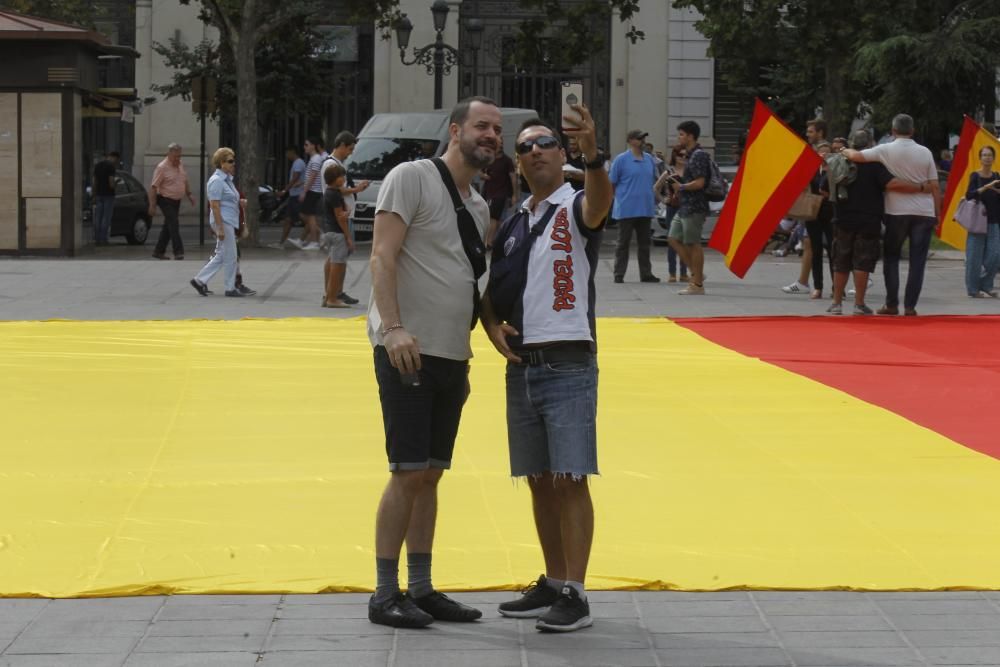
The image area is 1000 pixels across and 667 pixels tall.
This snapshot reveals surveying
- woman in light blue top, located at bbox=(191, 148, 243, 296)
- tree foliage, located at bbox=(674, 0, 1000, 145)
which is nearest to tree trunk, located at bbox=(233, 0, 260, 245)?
tree foliage, located at bbox=(674, 0, 1000, 145)

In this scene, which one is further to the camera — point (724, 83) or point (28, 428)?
point (724, 83)

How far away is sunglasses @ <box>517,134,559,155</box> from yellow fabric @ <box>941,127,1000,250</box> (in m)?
12.8

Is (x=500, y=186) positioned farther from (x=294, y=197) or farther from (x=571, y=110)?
(x=571, y=110)

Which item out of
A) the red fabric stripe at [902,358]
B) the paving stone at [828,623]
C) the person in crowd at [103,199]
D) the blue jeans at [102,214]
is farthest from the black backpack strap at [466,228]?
the blue jeans at [102,214]

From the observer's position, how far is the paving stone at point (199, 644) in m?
5.14

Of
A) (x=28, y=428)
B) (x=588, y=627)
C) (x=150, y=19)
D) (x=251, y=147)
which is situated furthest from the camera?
(x=150, y=19)

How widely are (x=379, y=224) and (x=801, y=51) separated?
2397 centimetres

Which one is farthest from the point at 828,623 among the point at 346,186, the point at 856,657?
the point at 346,186

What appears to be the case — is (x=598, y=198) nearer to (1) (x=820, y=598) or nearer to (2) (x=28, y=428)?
(1) (x=820, y=598)

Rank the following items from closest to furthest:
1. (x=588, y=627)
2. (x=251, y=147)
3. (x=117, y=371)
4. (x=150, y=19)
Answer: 1. (x=588, y=627)
2. (x=117, y=371)
3. (x=251, y=147)
4. (x=150, y=19)

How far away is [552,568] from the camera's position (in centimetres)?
570

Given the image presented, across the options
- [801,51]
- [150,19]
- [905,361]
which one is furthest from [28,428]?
[150,19]

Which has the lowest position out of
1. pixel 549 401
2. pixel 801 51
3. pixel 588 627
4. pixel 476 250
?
pixel 588 627

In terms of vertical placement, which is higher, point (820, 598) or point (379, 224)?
point (379, 224)
